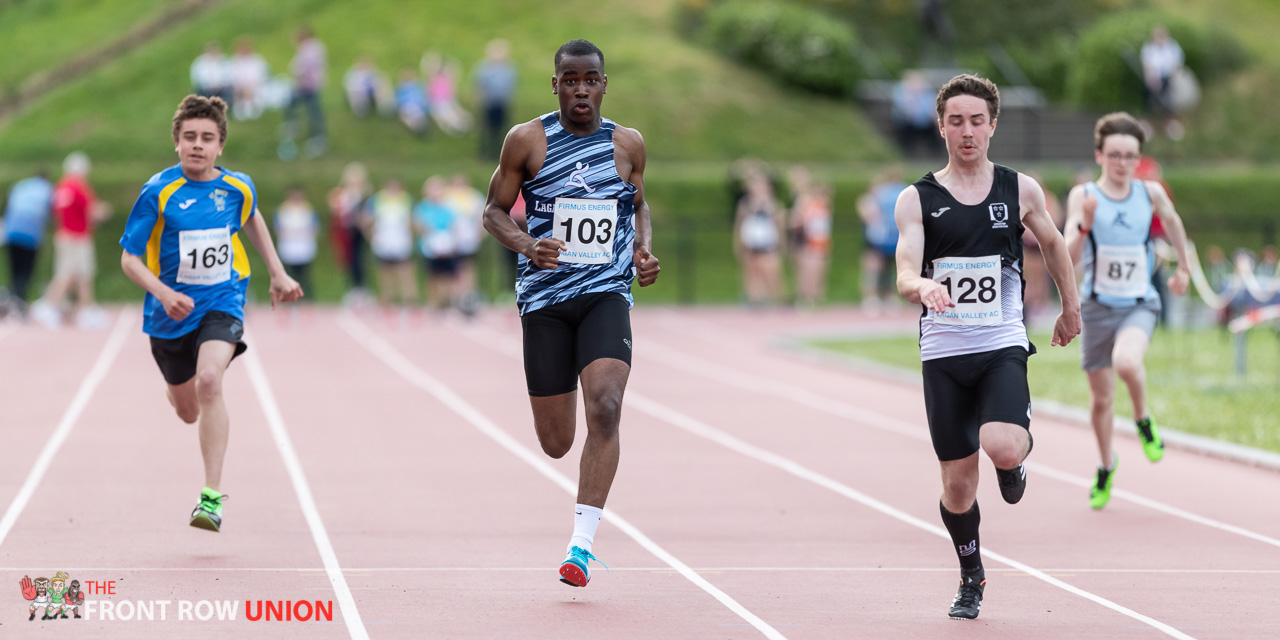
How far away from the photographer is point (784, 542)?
28.0 feet

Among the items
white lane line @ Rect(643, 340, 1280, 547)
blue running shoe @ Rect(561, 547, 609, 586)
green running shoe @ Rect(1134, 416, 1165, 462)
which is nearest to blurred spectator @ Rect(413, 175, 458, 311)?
white lane line @ Rect(643, 340, 1280, 547)

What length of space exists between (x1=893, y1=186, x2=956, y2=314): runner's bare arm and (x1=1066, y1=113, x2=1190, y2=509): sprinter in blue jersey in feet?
11.0

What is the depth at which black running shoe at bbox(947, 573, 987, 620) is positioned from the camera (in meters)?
6.55

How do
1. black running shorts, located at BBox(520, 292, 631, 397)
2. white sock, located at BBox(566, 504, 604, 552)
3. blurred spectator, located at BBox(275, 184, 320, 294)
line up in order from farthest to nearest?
1. blurred spectator, located at BBox(275, 184, 320, 294)
2. black running shorts, located at BBox(520, 292, 631, 397)
3. white sock, located at BBox(566, 504, 604, 552)

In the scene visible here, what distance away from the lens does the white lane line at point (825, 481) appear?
6.88 metres

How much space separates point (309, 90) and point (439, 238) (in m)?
9.90

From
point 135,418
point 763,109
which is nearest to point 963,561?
point 135,418

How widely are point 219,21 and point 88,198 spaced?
1958 cm

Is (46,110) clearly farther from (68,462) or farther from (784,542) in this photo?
(784,542)

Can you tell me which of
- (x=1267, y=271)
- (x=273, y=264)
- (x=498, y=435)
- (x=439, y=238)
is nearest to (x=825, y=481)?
(x=498, y=435)

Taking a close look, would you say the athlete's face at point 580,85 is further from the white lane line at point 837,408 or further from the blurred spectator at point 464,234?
the blurred spectator at point 464,234

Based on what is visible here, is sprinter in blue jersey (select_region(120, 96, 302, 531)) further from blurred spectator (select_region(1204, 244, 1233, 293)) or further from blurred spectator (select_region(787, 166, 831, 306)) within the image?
blurred spectator (select_region(787, 166, 831, 306))

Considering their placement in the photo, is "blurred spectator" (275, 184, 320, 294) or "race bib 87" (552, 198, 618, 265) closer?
"race bib 87" (552, 198, 618, 265)

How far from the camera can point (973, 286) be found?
660 cm
